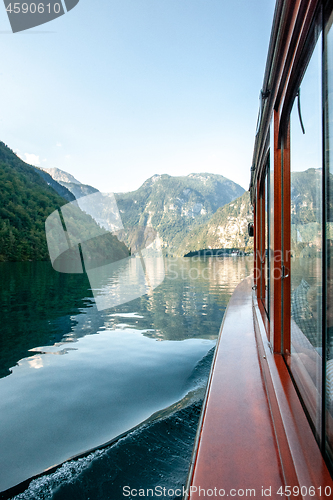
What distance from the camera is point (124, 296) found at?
30.9ft

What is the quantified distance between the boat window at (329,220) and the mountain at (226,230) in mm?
77717

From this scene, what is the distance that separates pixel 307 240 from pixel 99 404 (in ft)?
6.79

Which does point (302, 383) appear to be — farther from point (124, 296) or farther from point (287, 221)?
point (124, 296)

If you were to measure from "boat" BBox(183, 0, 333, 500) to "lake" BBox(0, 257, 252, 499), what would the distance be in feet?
2.15

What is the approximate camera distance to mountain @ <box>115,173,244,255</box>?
438 feet

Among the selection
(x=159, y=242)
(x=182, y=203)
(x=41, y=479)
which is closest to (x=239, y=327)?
(x=41, y=479)

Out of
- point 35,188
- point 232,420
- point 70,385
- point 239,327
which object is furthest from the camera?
point 35,188

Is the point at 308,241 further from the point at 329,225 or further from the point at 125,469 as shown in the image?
the point at 125,469

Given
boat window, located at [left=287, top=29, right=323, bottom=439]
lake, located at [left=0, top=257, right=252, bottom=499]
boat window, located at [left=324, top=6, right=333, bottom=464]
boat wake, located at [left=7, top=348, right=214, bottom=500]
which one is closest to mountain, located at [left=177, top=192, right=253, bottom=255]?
lake, located at [left=0, top=257, right=252, bottom=499]

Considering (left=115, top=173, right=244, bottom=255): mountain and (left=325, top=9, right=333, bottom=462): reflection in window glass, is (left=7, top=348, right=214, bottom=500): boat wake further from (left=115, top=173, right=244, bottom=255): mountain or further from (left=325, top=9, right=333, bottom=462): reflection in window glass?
(left=115, top=173, right=244, bottom=255): mountain

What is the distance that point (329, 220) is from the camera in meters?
0.78

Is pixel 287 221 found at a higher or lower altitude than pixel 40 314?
higher

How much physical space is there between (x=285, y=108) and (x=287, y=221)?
1.79 ft

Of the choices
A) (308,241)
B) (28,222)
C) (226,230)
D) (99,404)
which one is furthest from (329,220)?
(226,230)
